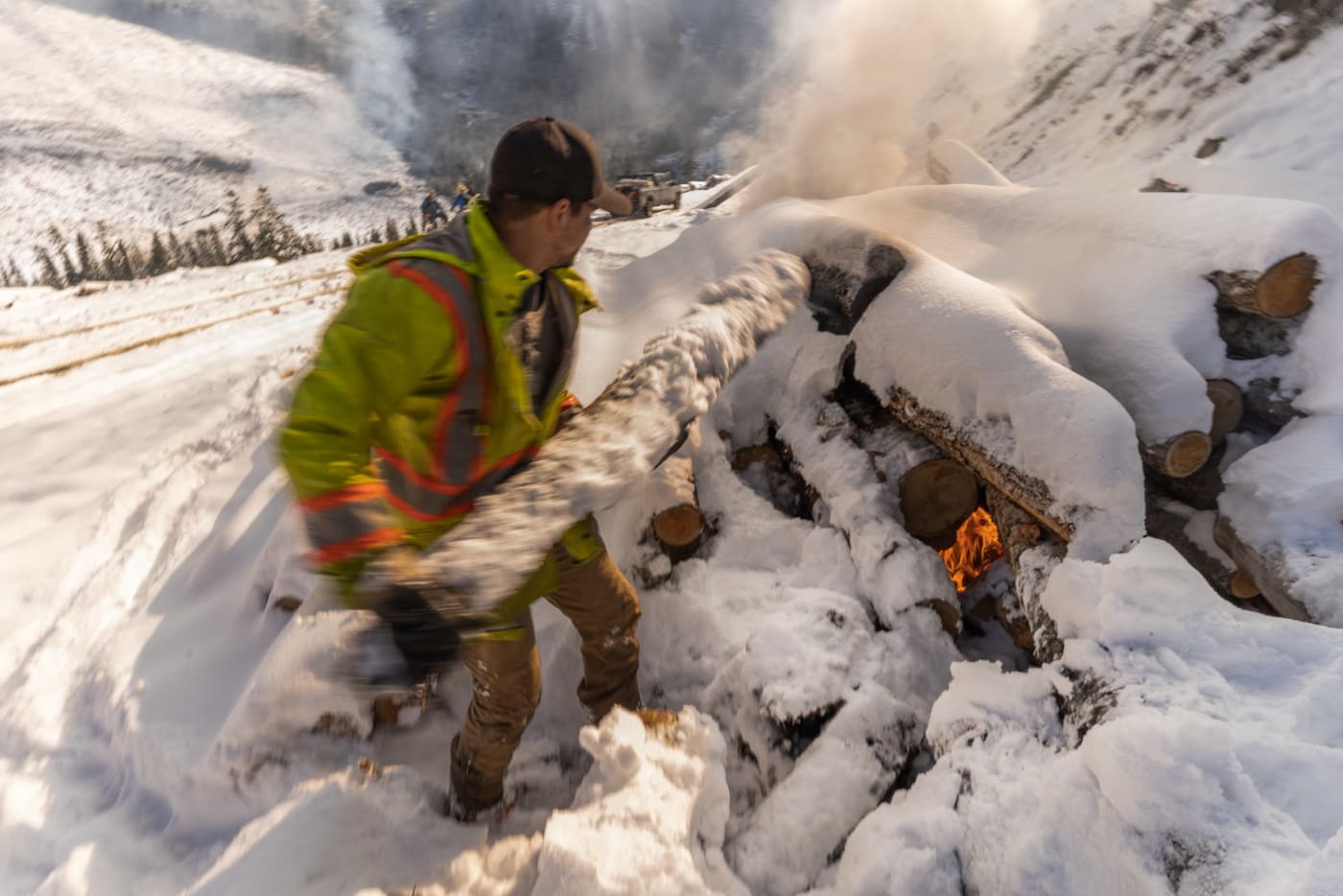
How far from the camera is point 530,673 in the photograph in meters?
1.79

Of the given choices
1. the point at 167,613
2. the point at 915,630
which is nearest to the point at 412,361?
the point at 915,630

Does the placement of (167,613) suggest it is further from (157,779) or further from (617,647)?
(617,647)

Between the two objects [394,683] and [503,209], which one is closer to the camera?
[394,683]

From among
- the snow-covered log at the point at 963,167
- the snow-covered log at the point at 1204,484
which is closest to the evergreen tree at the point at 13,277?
the snow-covered log at the point at 963,167

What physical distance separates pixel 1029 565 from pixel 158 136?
43.5 meters

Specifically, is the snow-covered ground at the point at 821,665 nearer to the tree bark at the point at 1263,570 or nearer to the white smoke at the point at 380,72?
the tree bark at the point at 1263,570

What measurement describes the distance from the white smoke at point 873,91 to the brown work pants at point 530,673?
544 cm

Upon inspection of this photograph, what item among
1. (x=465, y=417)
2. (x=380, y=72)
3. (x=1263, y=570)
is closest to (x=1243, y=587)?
(x=1263, y=570)

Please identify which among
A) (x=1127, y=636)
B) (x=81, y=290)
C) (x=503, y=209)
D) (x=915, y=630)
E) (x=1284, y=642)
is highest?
(x=503, y=209)

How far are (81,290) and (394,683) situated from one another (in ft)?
44.1

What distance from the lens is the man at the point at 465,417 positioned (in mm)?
1111

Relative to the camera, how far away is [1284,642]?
1.48m

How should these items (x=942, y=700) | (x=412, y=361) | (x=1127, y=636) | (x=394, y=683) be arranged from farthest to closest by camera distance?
(x=942, y=700), (x=1127, y=636), (x=412, y=361), (x=394, y=683)

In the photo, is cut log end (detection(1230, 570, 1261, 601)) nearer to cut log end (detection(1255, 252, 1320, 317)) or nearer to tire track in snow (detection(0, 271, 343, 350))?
cut log end (detection(1255, 252, 1320, 317))
